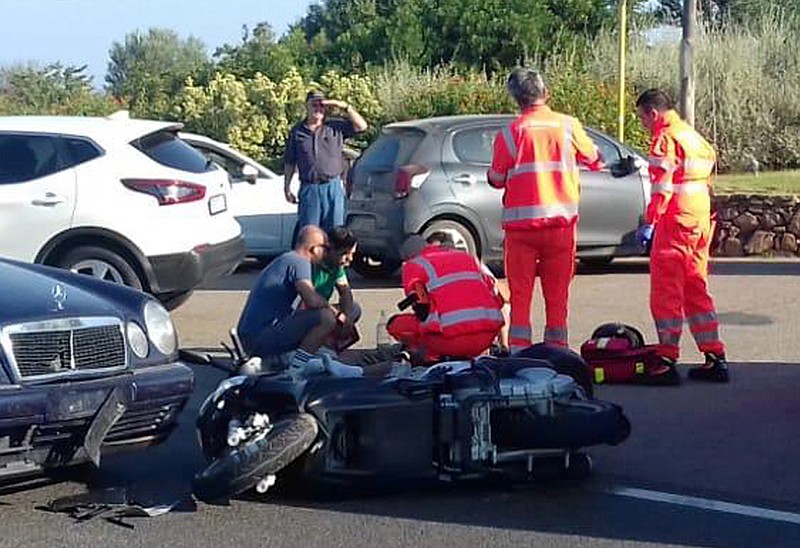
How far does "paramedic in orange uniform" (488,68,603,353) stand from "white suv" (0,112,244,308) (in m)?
2.95

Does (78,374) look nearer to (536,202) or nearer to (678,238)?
(536,202)

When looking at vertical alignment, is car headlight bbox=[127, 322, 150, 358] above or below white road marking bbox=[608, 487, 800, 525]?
above

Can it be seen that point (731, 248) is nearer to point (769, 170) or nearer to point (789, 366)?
point (769, 170)

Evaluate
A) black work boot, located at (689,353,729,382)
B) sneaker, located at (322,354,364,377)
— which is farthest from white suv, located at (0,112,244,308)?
sneaker, located at (322,354,364,377)

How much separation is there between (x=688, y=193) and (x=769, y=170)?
12.7 meters

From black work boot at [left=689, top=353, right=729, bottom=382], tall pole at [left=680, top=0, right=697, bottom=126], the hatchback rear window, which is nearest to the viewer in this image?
black work boot at [left=689, top=353, right=729, bottom=382]

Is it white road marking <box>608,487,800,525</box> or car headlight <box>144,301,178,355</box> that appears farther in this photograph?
car headlight <box>144,301,178,355</box>

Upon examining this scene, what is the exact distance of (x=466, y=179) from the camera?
14.2 m

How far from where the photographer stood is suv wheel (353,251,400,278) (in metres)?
14.9

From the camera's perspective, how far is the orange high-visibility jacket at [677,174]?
9.34 meters

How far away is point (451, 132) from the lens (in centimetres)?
1455

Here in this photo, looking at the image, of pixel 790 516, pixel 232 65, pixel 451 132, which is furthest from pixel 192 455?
pixel 232 65

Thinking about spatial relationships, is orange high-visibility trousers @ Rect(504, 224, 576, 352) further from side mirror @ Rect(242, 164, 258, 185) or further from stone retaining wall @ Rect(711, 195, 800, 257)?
stone retaining wall @ Rect(711, 195, 800, 257)

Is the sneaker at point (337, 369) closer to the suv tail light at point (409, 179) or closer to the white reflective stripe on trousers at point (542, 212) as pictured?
the white reflective stripe on trousers at point (542, 212)
